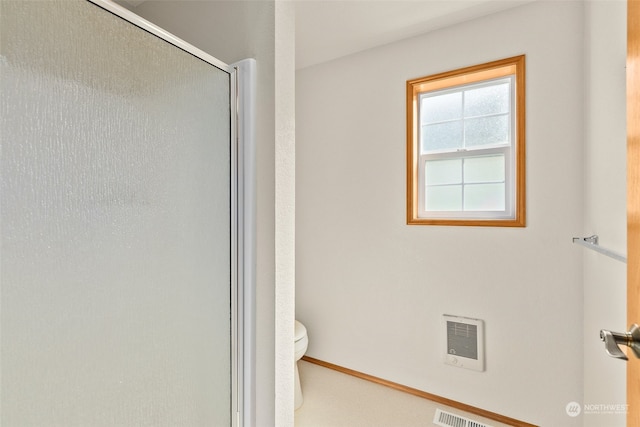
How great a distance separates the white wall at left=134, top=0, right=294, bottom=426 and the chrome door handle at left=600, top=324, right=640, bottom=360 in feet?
2.92

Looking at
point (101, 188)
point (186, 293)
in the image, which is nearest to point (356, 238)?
point (186, 293)

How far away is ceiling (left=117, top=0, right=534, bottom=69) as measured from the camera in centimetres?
173

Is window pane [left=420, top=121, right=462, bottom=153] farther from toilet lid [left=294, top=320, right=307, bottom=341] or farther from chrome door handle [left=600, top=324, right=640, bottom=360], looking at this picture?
chrome door handle [left=600, top=324, right=640, bottom=360]

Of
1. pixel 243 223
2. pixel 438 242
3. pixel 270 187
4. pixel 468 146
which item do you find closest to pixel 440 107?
pixel 468 146

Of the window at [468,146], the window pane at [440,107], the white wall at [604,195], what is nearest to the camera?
the white wall at [604,195]

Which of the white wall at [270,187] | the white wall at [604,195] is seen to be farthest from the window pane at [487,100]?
the white wall at [270,187]

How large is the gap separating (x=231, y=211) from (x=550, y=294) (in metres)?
1.67

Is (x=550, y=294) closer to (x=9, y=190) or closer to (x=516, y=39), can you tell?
(x=516, y=39)

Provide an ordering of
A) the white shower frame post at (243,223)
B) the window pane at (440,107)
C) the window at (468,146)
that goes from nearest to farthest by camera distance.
Result: the white shower frame post at (243,223) < the window at (468,146) < the window pane at (440,107)

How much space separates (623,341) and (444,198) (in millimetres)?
1515

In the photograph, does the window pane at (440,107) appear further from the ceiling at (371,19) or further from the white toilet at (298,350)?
the white toilet at (298,350)

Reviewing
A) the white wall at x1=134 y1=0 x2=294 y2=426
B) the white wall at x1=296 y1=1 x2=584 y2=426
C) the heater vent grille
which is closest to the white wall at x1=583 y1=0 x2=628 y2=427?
the white wall at x1=296 y1=1 x2=584 y2=426

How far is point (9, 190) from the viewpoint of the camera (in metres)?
0.64

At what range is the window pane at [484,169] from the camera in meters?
1.89
